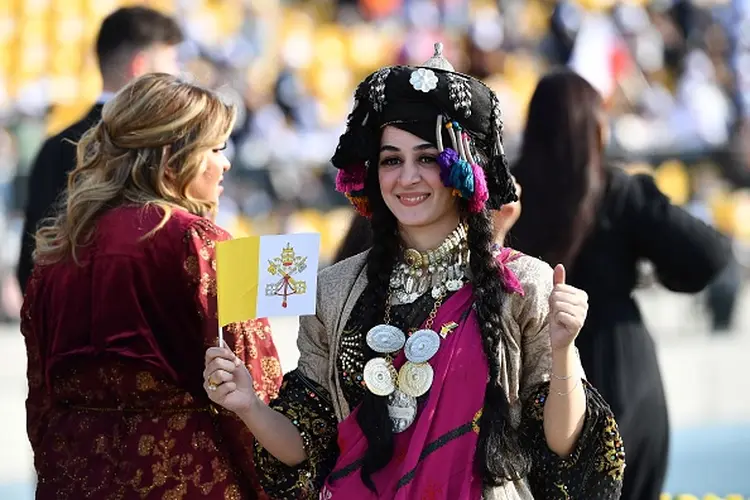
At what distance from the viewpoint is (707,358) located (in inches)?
422

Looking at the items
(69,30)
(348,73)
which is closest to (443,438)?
(69,30)

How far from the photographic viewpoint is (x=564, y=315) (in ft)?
8.67

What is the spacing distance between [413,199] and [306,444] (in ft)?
1.73

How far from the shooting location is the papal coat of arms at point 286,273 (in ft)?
9.57

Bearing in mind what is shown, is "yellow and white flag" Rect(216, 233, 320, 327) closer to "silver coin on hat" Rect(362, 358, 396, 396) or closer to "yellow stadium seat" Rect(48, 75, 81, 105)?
"silver coin on hat" Rect(362, 358, 396, 396)

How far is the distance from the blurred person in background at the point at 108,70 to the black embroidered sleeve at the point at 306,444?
186 centimetres

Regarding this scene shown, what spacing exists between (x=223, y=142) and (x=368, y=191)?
0.76 m

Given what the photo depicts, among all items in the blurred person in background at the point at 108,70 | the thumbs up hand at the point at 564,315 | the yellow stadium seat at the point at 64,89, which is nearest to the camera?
the thumbs up hand at the point at 564,315

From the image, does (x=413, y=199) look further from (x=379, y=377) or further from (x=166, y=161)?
(x=166, y=161)

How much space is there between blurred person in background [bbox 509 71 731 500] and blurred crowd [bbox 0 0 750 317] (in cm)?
880

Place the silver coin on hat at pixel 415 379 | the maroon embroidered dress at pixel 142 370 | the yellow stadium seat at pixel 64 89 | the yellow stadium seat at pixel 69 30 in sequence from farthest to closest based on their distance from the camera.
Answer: the yellow stadium seat at pixel 69 30 → the yellow stadium seat at pixel 64 89 → the maroon embroidered dress at pixel 142 370 → the silver coin on hat at pixel 415 379

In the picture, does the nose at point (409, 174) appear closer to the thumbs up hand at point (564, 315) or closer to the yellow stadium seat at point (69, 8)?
the thumbs up hand at point (564, 315)

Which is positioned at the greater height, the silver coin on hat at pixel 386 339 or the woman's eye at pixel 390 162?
the woman's eye at pixel 390 162

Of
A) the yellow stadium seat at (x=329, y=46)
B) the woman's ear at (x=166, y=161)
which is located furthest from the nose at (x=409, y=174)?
the yellow stadium seat at (x=329, y=46)
